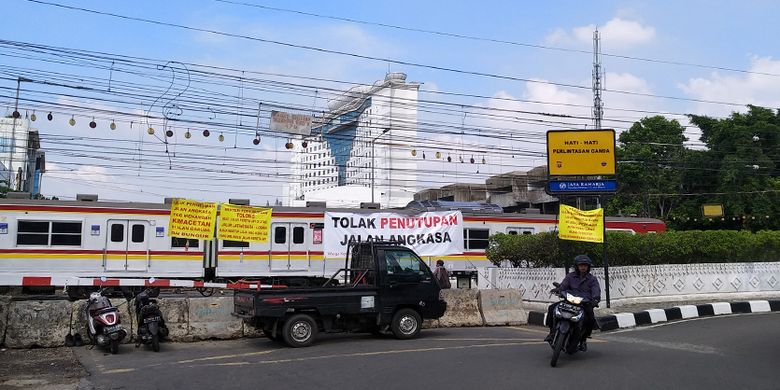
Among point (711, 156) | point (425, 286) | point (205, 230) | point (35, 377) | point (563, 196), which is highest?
point (711, 156)

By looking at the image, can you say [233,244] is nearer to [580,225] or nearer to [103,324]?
[103,324]

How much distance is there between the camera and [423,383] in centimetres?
684

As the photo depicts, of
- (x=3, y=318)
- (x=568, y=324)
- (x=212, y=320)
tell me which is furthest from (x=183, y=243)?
(x=568, y=324)

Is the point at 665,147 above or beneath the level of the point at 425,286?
above

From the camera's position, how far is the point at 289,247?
2036 cm

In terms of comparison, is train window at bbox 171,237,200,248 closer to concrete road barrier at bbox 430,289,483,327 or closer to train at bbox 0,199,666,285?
train at bbox 0,199,666,285

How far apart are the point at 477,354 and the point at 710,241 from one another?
422 inches

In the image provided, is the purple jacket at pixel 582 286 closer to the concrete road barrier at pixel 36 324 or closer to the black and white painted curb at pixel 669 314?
the black and white painted curb at pixel 669 314

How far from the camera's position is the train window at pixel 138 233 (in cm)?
1880

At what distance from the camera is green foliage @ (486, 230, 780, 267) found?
15.9 meters

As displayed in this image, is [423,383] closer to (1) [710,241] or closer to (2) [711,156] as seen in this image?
(1) [710,241]

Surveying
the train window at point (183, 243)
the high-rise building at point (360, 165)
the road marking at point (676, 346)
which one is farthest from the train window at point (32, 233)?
the high-rise building at point (360, 165)

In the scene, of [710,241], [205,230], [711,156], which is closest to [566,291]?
[205,230]

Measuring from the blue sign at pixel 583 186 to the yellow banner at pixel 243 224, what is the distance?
6.95 metres
